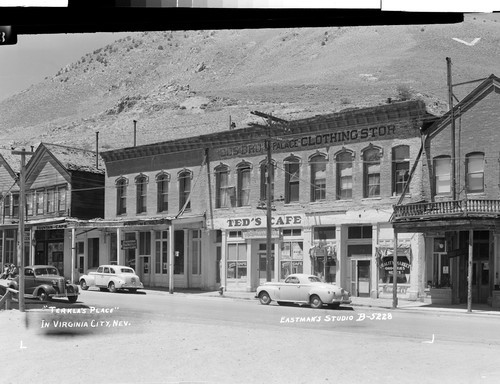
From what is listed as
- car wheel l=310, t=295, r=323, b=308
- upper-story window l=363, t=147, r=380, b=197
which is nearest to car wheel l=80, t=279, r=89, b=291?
car wheel l=310, t=295, r=323, b=308

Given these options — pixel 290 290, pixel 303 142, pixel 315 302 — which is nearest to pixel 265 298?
pixel 290 290

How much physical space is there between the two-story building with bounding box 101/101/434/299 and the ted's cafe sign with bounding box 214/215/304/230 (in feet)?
0.07

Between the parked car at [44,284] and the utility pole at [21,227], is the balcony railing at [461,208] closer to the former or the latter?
the parked car at [44,284]

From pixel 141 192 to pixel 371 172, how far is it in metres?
3.71

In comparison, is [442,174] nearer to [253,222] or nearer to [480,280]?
[480,280]

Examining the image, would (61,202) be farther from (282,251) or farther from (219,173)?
(282,251)

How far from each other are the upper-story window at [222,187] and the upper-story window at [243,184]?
19 centimetres

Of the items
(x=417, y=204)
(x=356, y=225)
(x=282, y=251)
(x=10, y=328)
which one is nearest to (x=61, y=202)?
(x=10, y=328)

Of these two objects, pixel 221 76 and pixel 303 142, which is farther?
pixel 303 142

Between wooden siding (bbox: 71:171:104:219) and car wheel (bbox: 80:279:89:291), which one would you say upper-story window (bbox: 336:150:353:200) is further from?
car wheel (bbox: 80:279:89:291)

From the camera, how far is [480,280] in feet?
54.5

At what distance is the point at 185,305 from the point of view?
419 inches

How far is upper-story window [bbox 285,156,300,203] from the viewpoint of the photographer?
37.1 ft

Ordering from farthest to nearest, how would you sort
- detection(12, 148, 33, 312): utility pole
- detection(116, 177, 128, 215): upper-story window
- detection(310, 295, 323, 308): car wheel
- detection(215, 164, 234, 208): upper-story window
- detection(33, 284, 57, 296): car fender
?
detection(215, 164, 234, 208): upper-story window, detection(116, 177, 128, 215): upper-story window, detection(310, 295, 323, 308): car wheel, detection(12, 148, 33, 312): utility pole, detection(33, 284, 57, 296): car fender
